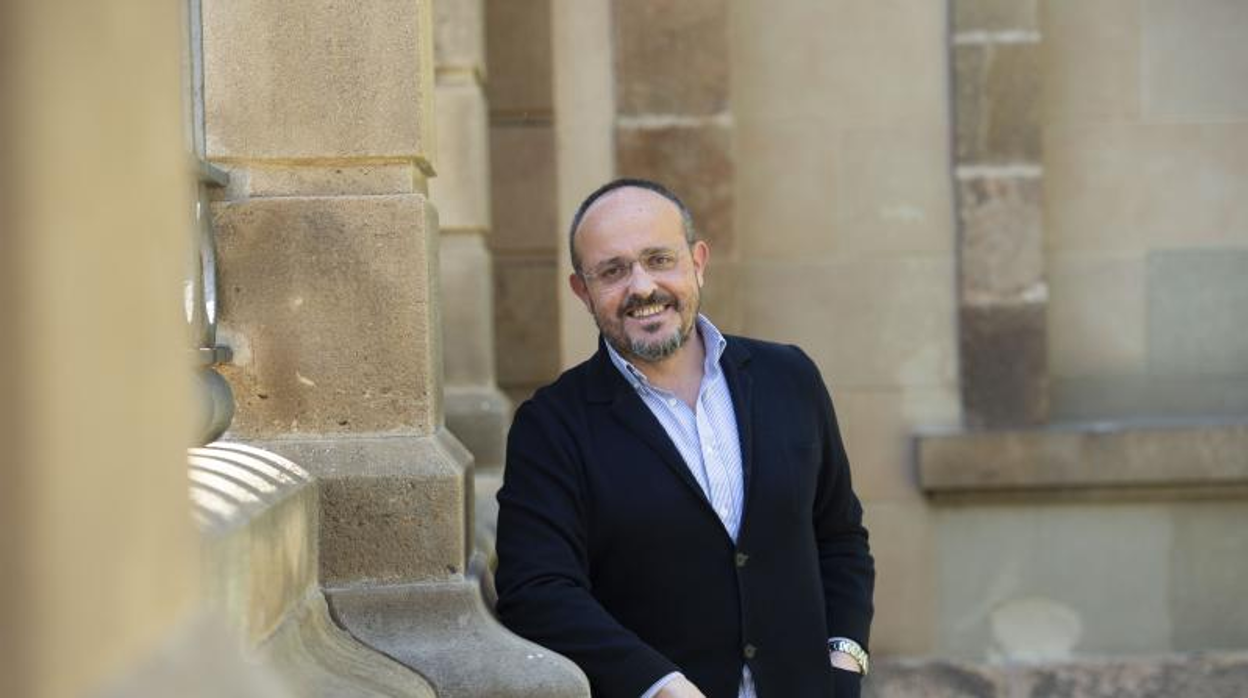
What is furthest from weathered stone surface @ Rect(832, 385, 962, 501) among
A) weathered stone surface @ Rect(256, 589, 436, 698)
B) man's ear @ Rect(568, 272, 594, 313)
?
weathered stone surface @ Rect(256, 589, 436, 698)

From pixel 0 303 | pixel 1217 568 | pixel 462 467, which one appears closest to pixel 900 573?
pixel 1217 568

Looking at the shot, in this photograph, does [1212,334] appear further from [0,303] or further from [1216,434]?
[0,303]

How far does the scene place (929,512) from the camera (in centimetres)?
538

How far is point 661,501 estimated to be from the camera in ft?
9.25

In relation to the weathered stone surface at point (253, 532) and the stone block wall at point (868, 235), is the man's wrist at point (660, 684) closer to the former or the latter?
the weathered stone surface at point (253, 532)

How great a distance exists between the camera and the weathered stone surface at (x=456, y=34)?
4980mm

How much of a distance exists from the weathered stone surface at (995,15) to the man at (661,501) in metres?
2.63

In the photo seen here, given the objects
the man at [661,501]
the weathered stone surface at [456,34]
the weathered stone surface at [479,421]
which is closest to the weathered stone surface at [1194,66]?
the weathered stone surface at [456,34]

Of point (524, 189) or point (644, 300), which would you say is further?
point (524, 189)

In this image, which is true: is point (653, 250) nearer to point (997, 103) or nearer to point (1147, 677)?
point (997, 103)

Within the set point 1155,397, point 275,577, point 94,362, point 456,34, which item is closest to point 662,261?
point 275,577

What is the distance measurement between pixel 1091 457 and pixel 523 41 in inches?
87.5

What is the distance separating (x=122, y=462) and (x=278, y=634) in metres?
1.45

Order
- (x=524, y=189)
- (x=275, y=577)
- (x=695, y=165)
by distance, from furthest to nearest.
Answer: (x=524, y=189)
(x=695, y=165)
(x=275, y=577)
